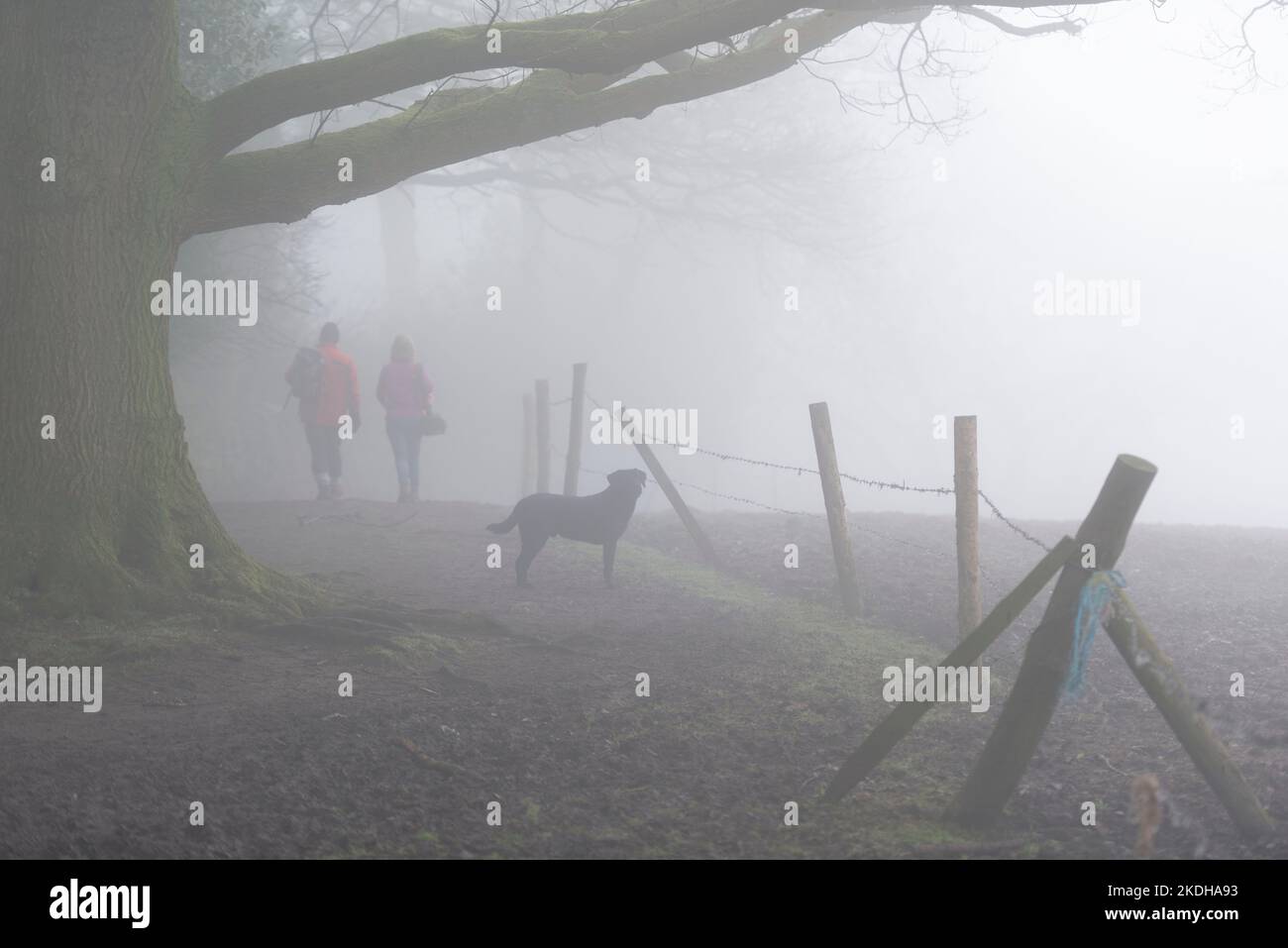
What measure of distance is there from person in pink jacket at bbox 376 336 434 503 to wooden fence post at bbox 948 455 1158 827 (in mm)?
12117

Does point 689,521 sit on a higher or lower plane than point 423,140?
lower

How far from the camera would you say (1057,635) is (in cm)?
492

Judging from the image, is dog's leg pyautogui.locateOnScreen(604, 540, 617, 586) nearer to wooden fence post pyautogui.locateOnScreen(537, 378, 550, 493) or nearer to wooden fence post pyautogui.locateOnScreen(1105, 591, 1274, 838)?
wooden fence post pyautogui.locateOnScreen(537, 378, 550, 493)

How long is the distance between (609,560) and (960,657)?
252 inches

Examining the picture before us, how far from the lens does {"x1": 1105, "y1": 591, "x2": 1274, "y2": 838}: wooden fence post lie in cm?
491

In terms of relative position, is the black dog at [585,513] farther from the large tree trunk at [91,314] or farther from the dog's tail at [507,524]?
the large tree trunk at [91,314]

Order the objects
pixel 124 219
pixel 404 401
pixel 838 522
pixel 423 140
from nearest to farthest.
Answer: pixel 124 219 < pixel 423 140 < pixel 838 522 < pixel 404 401

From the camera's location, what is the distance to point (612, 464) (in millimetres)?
27406

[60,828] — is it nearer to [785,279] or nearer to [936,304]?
[785,279]

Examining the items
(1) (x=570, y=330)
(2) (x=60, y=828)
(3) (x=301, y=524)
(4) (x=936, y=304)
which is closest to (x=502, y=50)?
(2) (x=60, y=828)

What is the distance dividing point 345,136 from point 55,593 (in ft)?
12.7

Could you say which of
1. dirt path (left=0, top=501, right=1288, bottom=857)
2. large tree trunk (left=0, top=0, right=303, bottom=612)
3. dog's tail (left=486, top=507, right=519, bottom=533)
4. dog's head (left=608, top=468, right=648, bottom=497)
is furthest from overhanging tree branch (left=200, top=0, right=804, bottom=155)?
dog's tail (left=486, top=507, right=519, bottom=533)

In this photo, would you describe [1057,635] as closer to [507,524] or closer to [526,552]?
[526,552]

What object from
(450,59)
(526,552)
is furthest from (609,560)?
(450,59)
